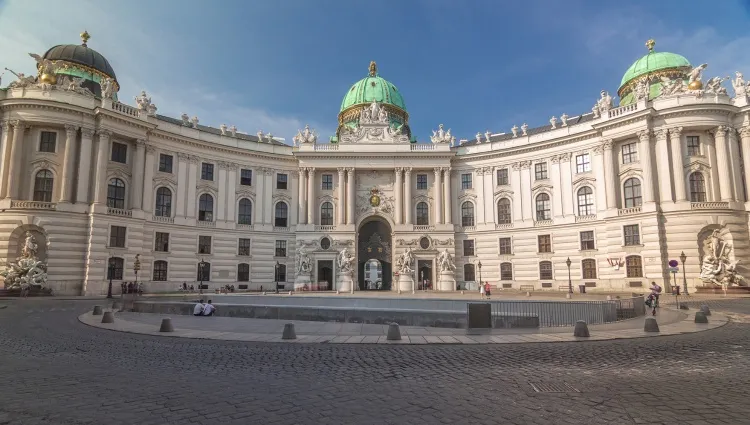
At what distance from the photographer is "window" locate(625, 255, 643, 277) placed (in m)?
43.2

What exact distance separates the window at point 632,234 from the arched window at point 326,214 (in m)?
35.3

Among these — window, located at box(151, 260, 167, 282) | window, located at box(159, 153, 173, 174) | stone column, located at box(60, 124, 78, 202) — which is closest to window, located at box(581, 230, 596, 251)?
window, located at box(151, 260, 167, 282)

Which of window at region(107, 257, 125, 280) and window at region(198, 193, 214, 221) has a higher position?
window at region(198, 193, 214, 221)

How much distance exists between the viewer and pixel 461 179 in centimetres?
5794

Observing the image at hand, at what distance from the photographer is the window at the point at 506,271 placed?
5285cm

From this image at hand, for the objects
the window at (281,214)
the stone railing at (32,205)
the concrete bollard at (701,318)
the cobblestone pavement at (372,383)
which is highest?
the window at (281,214)

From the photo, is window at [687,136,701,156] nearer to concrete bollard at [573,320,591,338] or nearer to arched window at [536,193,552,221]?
arched window at [536,193,552,221]

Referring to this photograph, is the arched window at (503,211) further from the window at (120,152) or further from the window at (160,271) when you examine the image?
the window at (120,152)

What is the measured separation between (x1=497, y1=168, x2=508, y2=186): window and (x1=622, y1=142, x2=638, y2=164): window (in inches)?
535

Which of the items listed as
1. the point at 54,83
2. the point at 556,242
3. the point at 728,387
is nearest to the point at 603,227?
the point at 556,242

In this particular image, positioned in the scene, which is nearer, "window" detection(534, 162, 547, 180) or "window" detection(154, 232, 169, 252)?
"window" detection(154, 232, 169, 252)

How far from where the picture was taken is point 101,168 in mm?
42750

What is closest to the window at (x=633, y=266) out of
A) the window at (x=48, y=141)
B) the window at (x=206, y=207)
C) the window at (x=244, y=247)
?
the window at (x=244, y=247)

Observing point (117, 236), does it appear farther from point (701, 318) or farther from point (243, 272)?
point (701, 318)
